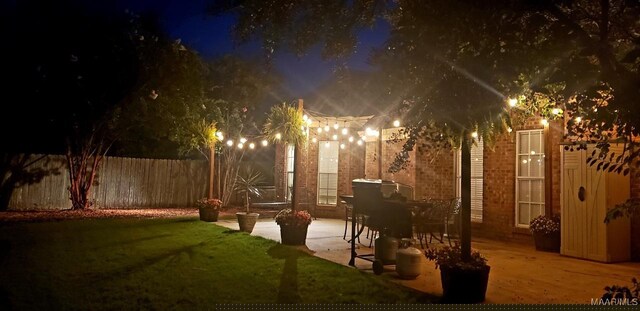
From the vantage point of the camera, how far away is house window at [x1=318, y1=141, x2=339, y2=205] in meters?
14.3

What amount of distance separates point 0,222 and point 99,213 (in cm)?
277

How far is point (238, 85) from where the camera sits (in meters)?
22.0

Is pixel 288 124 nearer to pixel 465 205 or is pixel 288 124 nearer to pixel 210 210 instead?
pixel 210 210

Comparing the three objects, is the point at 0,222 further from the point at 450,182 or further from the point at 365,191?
the point at 450,182

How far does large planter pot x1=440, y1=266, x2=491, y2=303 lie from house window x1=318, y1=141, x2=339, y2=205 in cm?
953

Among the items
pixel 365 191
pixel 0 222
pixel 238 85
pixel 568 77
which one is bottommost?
pixel 0 222

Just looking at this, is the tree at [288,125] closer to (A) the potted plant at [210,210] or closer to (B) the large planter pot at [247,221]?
(B) the large planter pot at [247,221]

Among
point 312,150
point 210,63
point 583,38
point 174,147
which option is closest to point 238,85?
point 210,63

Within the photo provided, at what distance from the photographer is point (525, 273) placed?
250 inches

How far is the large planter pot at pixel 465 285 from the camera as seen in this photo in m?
4.64

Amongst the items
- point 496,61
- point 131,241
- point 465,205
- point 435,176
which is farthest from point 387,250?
point 435,176

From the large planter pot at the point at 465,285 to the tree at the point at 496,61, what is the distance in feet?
0.87

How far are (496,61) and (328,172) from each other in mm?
10627

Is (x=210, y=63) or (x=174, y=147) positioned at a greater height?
(x=210, y=63)
